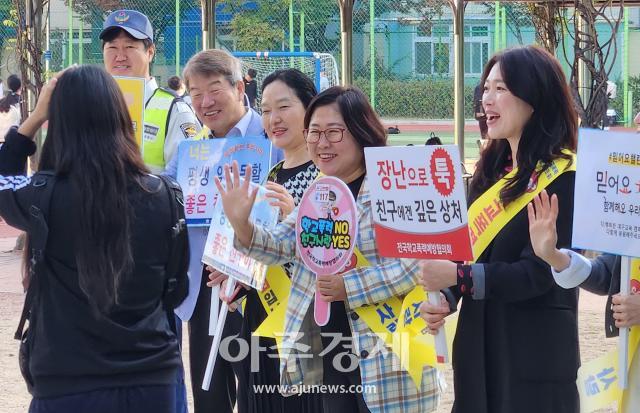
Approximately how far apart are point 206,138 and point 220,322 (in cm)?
88

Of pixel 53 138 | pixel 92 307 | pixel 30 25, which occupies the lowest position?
pixel 92 307

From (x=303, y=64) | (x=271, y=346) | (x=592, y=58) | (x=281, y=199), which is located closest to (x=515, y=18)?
(x=303, y=64)

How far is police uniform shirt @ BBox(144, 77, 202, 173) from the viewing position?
4875 mm

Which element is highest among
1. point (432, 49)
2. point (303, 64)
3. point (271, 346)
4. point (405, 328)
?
point (432, 49)

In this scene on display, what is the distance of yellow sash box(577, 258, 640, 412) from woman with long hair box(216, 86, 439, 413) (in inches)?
21.1

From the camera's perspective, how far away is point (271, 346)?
14.4ft

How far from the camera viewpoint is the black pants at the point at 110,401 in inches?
125

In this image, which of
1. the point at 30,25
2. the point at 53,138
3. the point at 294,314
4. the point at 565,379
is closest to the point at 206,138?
the point at 294,314

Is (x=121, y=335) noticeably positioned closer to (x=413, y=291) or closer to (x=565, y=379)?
(x=413, y=291)

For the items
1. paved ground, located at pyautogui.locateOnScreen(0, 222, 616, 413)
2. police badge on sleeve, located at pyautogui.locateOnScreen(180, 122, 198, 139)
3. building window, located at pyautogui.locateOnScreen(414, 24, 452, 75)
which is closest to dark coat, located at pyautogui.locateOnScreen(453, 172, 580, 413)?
police badge on sleeve, located at pyautogui.locateOnScreen(180, 122, 198, 139)

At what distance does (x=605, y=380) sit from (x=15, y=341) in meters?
5.54

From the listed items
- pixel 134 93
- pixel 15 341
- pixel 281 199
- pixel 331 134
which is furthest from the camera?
pixel 15 341

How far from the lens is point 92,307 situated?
10.4 feet

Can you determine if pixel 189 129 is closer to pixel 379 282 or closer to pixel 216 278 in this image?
pixel 216 278
